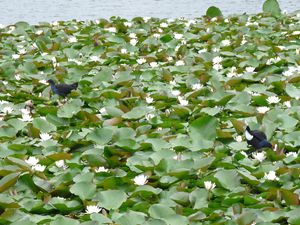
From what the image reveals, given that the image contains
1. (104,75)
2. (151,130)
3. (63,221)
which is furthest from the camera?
(104,75)

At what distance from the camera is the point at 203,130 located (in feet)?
11.8

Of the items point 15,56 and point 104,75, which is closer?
point 104,75

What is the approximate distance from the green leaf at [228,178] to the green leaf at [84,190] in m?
0.55

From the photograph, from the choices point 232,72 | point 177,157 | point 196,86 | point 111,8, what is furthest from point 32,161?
point 111,8

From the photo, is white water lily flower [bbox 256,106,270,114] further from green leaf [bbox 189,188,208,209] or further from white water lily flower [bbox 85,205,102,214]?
white water lily flower [bbox 85,205,102,214]

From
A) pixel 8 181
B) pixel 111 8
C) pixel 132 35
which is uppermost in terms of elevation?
pixel 8 181

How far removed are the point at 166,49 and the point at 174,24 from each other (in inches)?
57.6

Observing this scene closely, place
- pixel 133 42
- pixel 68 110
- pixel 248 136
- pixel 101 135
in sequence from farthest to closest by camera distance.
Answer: pixel 133 42 → pixel 68 110 → pixel 101 135 → pixel 248 136

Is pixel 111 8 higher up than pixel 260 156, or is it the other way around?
pixel 260 156

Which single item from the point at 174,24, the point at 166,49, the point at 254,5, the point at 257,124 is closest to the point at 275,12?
the point at 174,24

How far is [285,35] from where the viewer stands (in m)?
6.27

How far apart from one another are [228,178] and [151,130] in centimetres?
82

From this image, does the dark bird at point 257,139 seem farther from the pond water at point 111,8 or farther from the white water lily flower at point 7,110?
the pond water at point 111,8

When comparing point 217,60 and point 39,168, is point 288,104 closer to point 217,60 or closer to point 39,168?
point 217,60
